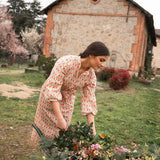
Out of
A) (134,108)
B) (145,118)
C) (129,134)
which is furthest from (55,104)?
(134,108)

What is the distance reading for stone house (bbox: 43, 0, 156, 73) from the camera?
12.8m

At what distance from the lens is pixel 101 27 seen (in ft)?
44.3

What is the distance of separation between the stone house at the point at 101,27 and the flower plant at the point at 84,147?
38.9ft

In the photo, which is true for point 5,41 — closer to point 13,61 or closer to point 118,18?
point 13,61

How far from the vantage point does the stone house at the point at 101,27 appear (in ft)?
41.9

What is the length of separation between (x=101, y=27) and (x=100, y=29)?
0.16 metres

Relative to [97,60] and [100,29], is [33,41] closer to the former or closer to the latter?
[100,29]

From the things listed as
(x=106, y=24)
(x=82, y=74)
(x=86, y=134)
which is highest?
(x=106, y=24)

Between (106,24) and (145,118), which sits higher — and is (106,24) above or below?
above

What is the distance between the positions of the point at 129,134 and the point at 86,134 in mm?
2895

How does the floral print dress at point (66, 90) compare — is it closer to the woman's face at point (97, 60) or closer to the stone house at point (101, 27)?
the woman's face at point (97, 60)

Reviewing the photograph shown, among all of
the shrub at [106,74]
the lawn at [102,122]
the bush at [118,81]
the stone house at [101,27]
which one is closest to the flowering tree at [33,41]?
the stone house at [101,27]

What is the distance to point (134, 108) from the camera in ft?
20.8

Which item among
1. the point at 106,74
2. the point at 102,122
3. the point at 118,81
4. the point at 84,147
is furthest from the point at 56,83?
the point at 106,74
